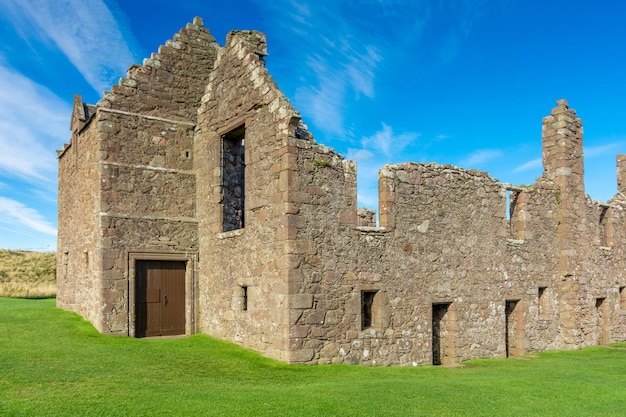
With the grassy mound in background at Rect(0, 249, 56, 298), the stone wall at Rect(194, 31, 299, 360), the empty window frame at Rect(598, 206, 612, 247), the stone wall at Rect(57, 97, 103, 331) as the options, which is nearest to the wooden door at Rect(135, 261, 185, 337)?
the stone wall at Rect(194, 31, 299, 360)

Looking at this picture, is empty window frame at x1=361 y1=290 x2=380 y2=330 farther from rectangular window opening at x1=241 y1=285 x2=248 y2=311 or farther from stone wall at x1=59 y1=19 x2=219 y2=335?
stone wall at x1=59 y1=19 x2=219 y2=335

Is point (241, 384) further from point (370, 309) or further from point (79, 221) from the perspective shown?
point (79, 221)

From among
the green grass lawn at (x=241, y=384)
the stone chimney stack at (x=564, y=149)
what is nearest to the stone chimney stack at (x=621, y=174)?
the stone chimney stack at (x=564, y=149)

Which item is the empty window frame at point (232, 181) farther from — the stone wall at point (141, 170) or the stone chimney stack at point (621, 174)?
the stone chimney stack at point (621, 174)

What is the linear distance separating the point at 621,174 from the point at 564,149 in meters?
5.94

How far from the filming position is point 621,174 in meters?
22.2

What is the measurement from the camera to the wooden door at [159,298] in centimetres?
1488

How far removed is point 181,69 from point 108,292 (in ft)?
21.3

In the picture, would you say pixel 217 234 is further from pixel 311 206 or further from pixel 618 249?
pixel 618 249

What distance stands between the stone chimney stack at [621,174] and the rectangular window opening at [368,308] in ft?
46.2

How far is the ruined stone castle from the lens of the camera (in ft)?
40.6

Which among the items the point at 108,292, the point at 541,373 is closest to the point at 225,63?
the point at 108,292

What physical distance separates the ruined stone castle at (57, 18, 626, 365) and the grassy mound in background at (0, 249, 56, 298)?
11051mm

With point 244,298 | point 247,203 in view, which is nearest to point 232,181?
point 247,203
